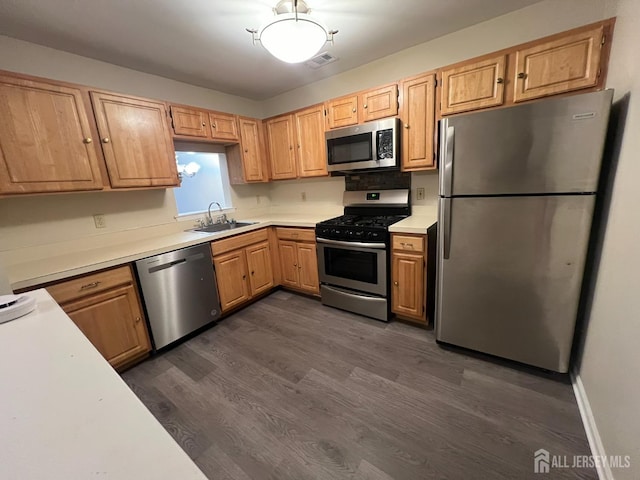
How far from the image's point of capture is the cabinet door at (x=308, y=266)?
9.46ft

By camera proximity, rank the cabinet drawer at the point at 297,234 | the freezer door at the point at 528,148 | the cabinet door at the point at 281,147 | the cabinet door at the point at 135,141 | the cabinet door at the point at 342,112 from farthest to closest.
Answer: the cabinet door at the point at 281,147 < the cabinet drawer at the point at 297,234 < the cabinet door at the point at 342,112 < the cabinet door at the point at 135,141 < the freezer door at the point at 528,148

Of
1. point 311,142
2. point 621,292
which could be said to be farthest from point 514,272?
point 311,142

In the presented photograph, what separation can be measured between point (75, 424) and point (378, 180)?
2814mm

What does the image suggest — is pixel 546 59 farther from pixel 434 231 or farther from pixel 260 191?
pixel 260 191

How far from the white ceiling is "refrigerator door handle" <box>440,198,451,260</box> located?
4.58ft

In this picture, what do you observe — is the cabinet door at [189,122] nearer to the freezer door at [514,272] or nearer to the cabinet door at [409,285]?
the cabinet door at [409,285]

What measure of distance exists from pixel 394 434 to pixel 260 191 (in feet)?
10.6

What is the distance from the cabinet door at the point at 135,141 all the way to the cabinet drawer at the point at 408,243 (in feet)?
6.99

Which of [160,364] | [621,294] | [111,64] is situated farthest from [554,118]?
[111,64]

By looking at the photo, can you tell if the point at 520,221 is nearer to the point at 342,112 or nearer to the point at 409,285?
the point at 409,285

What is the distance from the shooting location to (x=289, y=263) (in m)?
3.11

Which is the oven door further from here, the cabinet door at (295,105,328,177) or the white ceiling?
the white ceiling

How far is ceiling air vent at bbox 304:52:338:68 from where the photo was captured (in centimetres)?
244

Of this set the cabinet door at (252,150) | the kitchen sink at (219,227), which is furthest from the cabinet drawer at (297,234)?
the cabinet door at (252,150)
